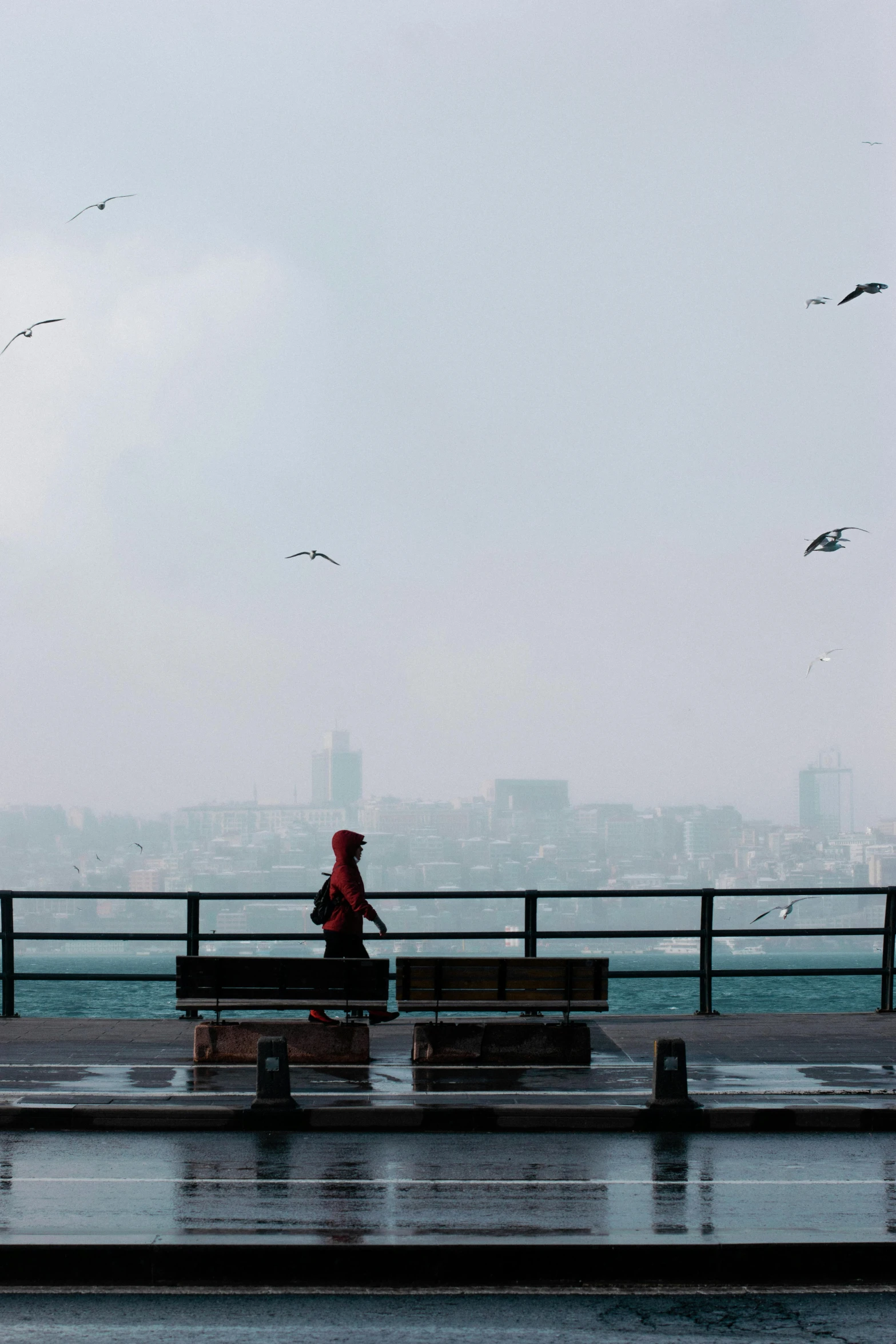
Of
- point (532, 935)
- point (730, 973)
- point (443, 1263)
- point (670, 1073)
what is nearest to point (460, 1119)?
point (670, 1073)

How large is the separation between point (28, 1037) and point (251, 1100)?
3946mm

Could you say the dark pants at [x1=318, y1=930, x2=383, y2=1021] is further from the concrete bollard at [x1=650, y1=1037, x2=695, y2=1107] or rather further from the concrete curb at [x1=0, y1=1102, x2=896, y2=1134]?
the concrete bollard at [x1=650, y1=1037, x2=695, y2=1107]

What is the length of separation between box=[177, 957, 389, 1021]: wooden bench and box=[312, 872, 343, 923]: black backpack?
117 cm

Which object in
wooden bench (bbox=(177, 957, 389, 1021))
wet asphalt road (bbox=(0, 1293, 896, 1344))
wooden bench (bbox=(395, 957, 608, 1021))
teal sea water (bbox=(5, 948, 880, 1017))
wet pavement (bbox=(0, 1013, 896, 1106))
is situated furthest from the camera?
teal sea water (bbox=(5, 948, 880, 1017))

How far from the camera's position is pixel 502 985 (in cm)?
1320

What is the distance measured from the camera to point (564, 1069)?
1298cm

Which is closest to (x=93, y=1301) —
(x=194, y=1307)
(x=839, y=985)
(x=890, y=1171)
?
(x=194, y=1307)

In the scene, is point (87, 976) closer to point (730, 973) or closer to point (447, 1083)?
point (447, 1083)

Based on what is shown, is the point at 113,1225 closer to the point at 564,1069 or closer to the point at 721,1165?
the point at 721,1165

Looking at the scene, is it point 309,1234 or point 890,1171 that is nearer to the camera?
point 309,1234

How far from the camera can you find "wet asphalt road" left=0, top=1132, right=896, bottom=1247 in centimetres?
811

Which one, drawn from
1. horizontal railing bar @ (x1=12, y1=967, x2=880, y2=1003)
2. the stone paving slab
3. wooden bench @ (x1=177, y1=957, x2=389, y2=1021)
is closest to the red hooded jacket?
horizontal railing bar @ (x1=12, y1=967, x2=880, y2=1003)

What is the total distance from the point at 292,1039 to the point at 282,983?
0.55 metres

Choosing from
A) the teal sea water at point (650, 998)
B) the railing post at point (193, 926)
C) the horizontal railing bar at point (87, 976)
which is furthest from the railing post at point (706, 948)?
the teal sea water at point (650, 998)
